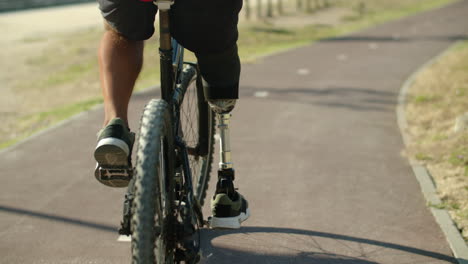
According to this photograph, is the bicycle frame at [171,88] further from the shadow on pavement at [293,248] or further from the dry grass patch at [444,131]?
the dry grass patch at [444,131]

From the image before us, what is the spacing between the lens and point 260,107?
8078mm

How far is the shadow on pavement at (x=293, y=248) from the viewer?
3.44 metres

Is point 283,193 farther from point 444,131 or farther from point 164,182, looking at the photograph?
point 444,131

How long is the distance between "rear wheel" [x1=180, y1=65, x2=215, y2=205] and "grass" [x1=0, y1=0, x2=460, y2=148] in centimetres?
347

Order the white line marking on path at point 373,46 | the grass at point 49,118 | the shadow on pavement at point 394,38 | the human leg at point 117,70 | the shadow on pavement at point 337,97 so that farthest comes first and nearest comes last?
the shadow on pavement at point 394,38 → the white line marking on path at point 373,46 → the shadow on pavement at point 337,97 → the grass at point 49,118 → the human leg at point 117,70

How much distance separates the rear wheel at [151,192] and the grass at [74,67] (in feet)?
15.1

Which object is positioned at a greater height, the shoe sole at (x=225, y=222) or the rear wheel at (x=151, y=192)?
the rear wheel at (x=151, y=192)

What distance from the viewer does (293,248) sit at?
358 centimetres

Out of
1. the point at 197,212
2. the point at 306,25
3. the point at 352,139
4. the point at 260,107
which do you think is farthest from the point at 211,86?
the point at 306,25

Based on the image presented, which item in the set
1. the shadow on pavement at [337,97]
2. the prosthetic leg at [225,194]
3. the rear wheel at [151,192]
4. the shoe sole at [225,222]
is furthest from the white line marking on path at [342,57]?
the rear wheel at [151,192]

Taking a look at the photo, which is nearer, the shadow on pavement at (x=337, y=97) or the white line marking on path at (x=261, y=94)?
the shadow on pavement at (x=337, y=97)

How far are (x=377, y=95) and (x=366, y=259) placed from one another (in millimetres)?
5996

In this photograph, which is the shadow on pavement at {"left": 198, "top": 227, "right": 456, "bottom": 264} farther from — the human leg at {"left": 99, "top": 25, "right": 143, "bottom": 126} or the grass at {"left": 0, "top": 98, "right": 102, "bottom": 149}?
the grass at {"left": 0, "top": 98, "right": 102, "bottom": 149}

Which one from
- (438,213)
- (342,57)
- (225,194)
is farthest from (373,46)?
(225,194)
